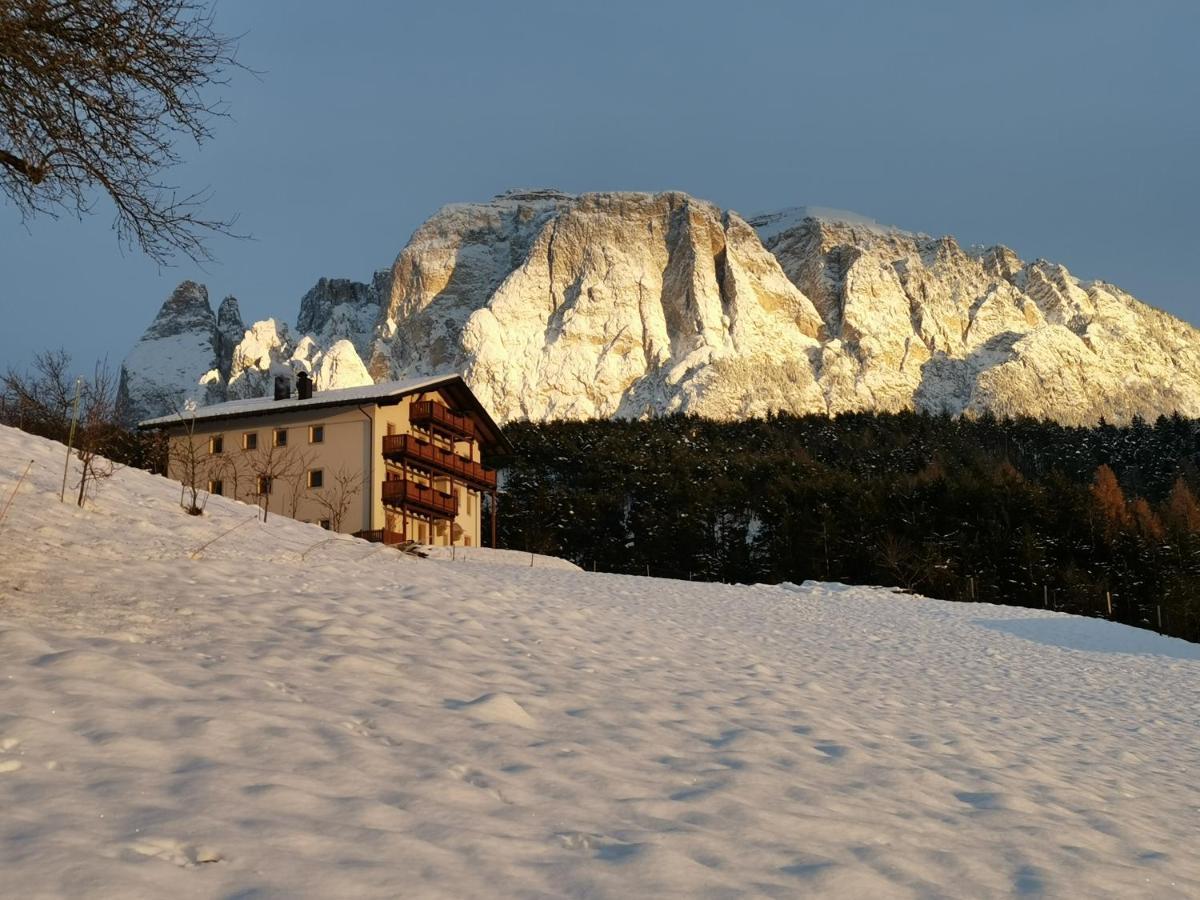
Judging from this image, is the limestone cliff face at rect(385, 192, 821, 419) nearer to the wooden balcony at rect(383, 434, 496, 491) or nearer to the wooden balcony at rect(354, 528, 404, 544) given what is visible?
the wooden balcony at rect(383, 434, 496, 491)

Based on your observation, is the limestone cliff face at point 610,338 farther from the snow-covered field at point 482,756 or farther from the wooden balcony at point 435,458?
the snow-covered field at point 482,756

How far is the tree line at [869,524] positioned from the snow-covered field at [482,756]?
38.1 meters

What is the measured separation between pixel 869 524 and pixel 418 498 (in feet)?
93.2

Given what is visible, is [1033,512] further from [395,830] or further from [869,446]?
[395,830]

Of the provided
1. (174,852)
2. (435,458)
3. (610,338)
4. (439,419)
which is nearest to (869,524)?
(439,419)

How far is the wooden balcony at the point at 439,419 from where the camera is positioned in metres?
51.2

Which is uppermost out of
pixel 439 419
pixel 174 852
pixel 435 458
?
pixel 439 419

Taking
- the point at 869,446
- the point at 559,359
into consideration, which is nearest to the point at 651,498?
the point at 869,446

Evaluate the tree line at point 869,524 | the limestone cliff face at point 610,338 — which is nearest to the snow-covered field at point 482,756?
the tree line at point 869,524

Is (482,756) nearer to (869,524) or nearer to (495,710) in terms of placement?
(495,710)

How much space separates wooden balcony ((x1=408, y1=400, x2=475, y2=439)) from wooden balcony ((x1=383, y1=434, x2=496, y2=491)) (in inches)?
36.5

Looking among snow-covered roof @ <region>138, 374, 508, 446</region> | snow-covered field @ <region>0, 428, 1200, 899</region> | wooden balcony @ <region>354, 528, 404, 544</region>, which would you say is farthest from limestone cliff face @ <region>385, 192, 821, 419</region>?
snow-covered field @ <region>0, 428, 1200, 899</region>

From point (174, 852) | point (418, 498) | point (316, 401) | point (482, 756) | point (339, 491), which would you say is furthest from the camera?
point (418, 498)

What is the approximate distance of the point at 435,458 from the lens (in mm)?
50875
